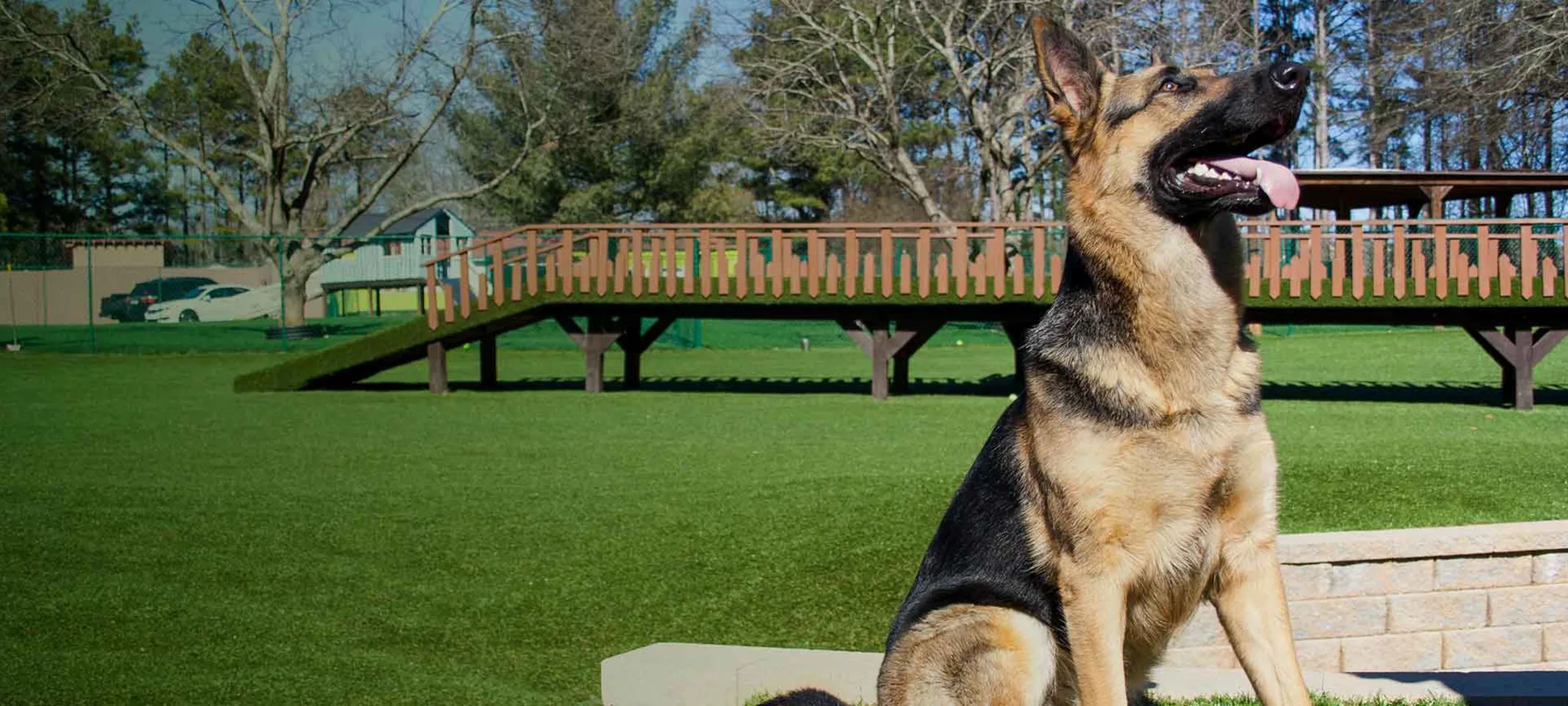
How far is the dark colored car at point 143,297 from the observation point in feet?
100

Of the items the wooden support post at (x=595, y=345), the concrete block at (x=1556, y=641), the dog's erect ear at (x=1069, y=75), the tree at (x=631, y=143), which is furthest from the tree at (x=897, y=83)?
the dog's erect ear at (x=1069, y=75)

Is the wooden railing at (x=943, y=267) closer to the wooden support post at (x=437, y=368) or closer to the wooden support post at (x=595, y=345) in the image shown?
the wooden support post at (x=437, y=368)

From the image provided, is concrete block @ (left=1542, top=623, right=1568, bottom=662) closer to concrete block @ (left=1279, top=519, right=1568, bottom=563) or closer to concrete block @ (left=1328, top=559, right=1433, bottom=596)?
concrete block @ (left=1279, top=519, right=1568, bottom=563)

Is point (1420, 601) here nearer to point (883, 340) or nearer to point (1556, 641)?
point (1556, 641)

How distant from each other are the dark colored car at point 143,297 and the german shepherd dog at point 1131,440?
1217 inches

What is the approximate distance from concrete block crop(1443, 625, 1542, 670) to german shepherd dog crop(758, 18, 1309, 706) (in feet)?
8.98

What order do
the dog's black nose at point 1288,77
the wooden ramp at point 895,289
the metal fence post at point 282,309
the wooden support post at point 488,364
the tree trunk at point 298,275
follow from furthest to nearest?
the tree trunk at point 298,275, the metal fence post at point 282,309, the wooden support post at point 488,364, the wooden ramp at point 895,289, the dog's black nose at point 1288,77

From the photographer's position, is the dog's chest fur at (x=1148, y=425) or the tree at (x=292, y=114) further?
the tree at (x=292, y=114)

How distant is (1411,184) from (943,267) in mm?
10331

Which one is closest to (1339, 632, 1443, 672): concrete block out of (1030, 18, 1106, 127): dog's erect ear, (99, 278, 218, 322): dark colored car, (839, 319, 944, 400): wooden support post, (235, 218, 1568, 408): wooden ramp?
(1030, 18, 1106, 127): dog's erect ear

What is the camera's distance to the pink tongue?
3.03 metres

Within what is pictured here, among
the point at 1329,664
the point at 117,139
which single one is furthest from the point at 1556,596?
the point at 117,139

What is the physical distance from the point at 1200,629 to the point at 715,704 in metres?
2.02

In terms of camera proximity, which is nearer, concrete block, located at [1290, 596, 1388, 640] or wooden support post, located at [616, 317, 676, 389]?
concrete block, located at [1290, 596, 1388, 640]
